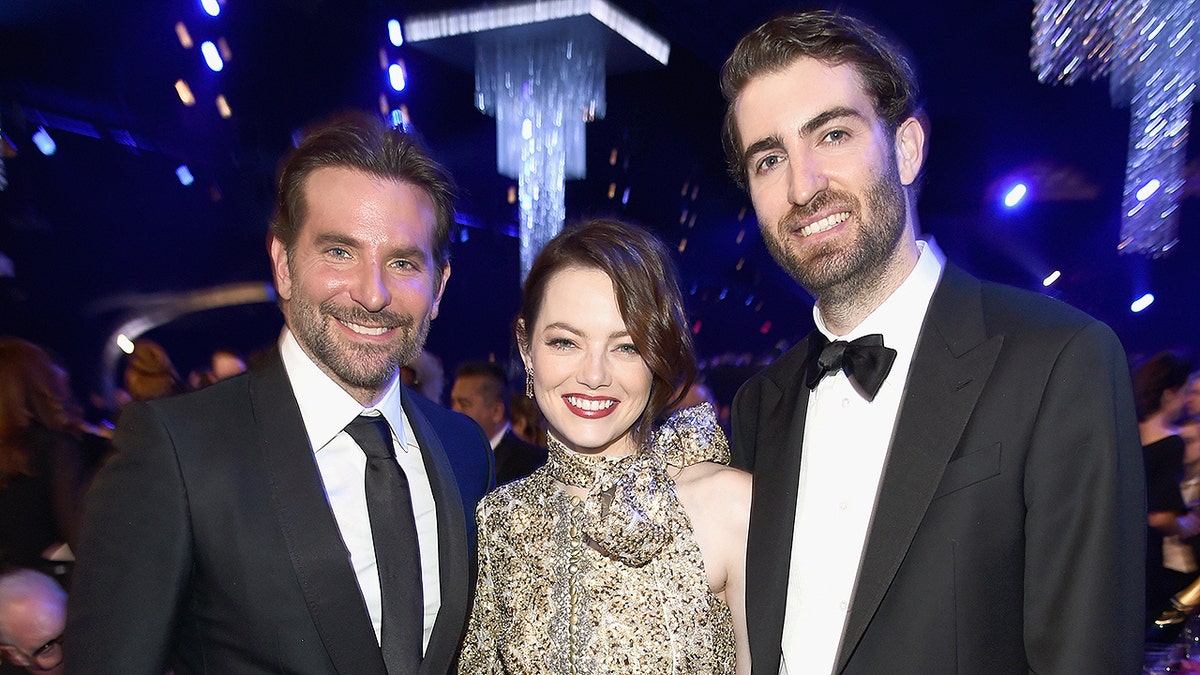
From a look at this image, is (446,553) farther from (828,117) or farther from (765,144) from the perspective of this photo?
(828,117)

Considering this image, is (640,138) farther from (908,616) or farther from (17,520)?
(908,616)

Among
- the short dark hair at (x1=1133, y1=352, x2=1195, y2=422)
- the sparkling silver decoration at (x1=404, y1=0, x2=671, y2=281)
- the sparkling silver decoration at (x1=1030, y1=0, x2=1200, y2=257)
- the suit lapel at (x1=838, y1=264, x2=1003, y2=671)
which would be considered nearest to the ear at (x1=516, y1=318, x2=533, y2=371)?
the suit lapel at (x1=838, y1=264, x2=1003, y2=671)

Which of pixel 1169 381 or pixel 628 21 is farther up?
pixel 628 21

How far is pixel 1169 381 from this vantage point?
171 inches

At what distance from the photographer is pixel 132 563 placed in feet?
5.09

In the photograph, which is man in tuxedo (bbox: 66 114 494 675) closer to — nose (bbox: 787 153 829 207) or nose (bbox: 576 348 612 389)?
nose (bbox: 576 348 612 389)

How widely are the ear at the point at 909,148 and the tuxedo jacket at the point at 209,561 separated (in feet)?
4.70

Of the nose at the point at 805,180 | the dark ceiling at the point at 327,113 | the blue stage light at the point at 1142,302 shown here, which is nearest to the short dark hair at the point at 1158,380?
the dark ceiling at the point at 327,113

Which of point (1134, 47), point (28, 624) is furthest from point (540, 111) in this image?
point (28, 624)

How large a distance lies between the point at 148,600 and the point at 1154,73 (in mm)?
6071

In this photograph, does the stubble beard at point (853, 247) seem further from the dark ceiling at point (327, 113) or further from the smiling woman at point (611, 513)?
the dark ceiling at point (327, 113)

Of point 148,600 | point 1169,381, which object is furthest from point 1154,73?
point 148,600

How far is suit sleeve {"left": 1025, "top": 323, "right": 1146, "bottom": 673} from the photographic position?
1.32 metres

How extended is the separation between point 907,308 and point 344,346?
122cm
